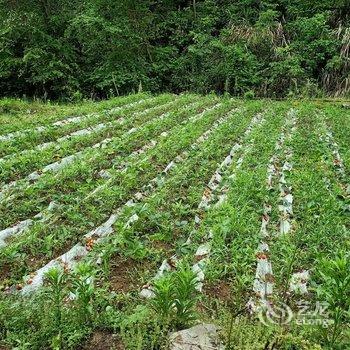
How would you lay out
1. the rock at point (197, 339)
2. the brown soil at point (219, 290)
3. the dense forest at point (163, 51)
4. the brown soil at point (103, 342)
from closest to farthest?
1. the rock at point (197, 339)
2. the brown soil at point (103, 342)
3. the brown soil at point (219, 290)
4. the dense forest at point (163, 51)

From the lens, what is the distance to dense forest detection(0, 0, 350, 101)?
16.8 metres

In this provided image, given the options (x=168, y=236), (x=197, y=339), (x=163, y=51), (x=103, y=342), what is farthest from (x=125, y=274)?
(x=163, y=51)

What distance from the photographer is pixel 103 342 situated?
2.77 metres

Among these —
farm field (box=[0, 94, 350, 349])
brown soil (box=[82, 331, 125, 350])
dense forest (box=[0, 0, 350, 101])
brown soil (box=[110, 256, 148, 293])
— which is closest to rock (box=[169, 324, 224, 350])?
farm field (box=[0, 94, 350, 349])

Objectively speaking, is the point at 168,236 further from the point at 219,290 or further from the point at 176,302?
the point at 176,302

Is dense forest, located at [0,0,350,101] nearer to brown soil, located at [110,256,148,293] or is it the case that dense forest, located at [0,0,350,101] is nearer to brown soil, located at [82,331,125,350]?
brown soil, located at [110,256,148,293]

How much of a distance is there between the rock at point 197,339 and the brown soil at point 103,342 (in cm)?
36

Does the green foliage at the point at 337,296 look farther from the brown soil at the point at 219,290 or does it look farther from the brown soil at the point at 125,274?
the brown soil at the point at 125,274

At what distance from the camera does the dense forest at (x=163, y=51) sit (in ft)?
55.1

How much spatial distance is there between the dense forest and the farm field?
9603mm

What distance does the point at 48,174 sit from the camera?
218 inches

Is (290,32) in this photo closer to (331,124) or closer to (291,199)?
(331,124)

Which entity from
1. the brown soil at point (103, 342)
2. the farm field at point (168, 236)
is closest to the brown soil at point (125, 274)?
the farm field at point (168, 236)

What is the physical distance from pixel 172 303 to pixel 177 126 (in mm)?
6219
